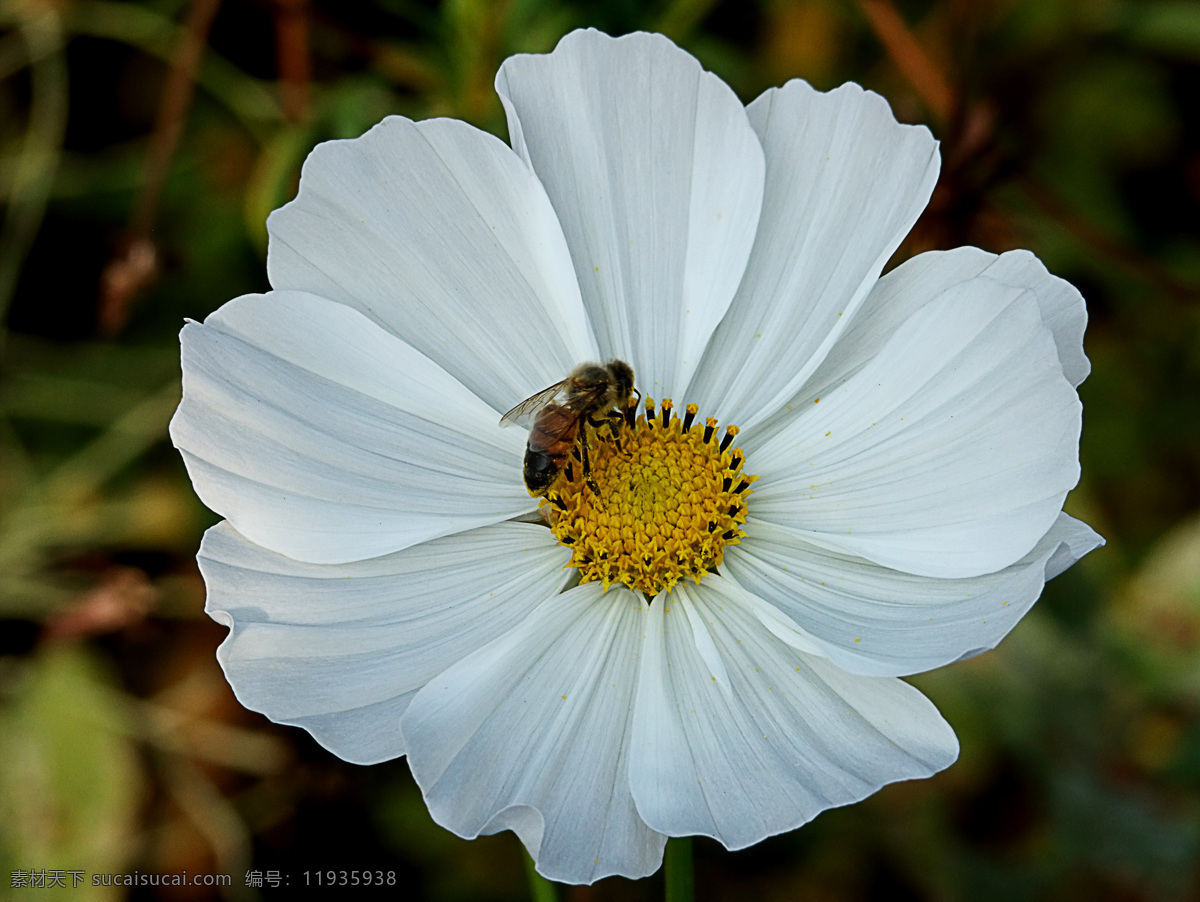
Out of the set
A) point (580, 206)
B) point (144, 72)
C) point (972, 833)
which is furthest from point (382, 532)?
point (144, 72)

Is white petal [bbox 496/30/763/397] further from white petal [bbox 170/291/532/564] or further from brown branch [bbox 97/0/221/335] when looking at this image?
→ brown branch [bbox 97/0/221/335]

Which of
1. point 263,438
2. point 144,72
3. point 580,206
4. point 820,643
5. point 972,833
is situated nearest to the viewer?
point 820,643

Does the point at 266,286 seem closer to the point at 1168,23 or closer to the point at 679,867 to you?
the point at 679,867

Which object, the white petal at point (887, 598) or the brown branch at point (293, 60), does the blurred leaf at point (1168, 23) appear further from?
the brown branch at point (293, 60)

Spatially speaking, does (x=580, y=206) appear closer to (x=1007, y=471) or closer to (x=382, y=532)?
(x=382, y=532)

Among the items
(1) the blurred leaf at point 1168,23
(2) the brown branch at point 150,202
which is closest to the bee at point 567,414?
(2) the brown branch at point 150,202
